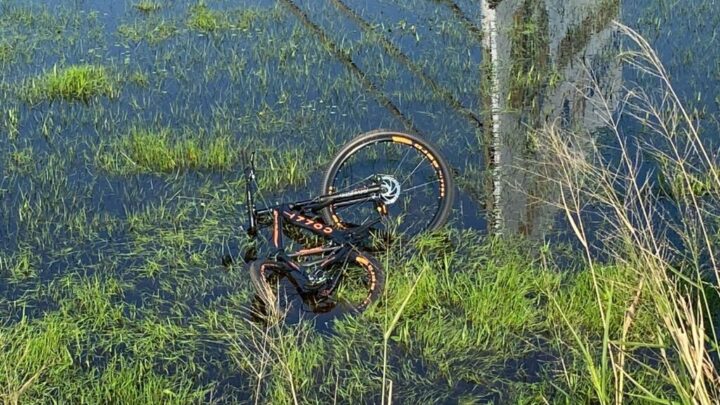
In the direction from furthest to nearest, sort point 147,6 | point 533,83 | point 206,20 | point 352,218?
point 147,6
point 206,20
point 533,83
point 352,218

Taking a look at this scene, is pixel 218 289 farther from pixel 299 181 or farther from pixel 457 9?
pixel 457 9

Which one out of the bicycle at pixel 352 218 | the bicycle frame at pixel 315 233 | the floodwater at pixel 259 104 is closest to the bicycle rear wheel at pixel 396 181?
the bicycle at pixel 352 218

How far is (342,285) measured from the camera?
611 centimetres

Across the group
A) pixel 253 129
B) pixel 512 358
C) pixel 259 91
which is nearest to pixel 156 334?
pixel 512 358

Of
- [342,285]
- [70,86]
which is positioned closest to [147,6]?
[70,86]

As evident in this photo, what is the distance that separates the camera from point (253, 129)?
355 inches

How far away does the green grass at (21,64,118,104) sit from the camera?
10062mm

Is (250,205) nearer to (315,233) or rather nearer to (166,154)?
(315,233)

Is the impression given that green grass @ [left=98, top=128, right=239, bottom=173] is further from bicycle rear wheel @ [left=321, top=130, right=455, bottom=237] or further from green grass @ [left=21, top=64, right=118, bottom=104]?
green grass @ [left=21, top=64, right=118, bottom=104]

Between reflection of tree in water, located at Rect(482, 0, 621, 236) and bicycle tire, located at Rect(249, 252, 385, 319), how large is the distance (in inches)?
47.0

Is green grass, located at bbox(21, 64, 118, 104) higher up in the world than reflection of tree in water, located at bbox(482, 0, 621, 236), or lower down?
lower down

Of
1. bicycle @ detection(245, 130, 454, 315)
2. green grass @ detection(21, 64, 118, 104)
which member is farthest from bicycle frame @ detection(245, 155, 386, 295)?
green grass @ detection(21, 64, 118, 104)

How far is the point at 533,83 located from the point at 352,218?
2.93 m

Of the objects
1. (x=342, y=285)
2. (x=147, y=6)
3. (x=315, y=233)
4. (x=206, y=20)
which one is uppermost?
(x=315, y=233)
